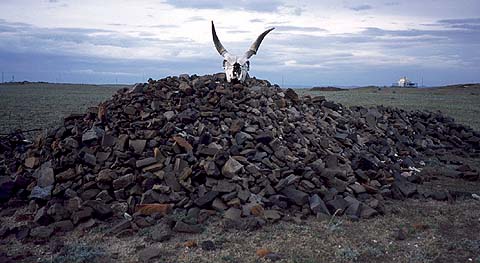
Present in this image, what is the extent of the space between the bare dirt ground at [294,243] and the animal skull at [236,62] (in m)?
4.22

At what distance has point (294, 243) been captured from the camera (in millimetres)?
6336

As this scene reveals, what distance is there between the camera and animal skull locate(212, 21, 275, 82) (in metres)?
10.7

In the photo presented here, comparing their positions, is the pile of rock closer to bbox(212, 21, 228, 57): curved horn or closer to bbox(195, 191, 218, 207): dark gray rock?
bbox(195, 191, 218, 207): dark gray rock

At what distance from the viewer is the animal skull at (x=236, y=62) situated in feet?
35.0

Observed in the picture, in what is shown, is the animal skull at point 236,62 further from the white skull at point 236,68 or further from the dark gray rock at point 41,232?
the dark gray rock at point 41,232

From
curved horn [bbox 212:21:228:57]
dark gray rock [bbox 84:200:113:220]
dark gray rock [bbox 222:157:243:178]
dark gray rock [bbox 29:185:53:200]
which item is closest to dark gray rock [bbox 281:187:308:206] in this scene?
dark gray rock [bbox 222:157:243:178]

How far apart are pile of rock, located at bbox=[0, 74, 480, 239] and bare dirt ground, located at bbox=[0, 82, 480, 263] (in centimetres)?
26

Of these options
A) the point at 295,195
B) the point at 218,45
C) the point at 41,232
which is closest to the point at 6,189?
the point at 41,232

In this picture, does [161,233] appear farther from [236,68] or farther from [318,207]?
[236,68]

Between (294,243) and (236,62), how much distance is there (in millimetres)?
5328

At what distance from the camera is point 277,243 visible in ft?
20.8

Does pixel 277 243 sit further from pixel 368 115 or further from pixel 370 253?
pixel 368 115

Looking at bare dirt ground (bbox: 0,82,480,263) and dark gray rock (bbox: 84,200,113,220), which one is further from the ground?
dark gray rock (bbox: 84,200,113,220)

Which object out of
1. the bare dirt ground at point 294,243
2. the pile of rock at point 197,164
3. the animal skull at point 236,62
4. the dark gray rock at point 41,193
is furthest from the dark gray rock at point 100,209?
the animal skull at point 236,62
